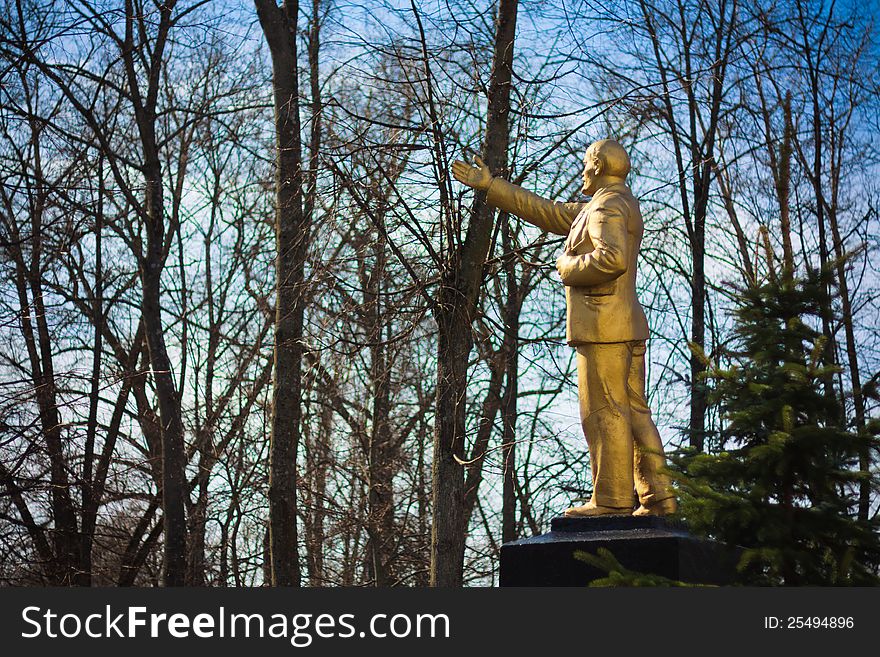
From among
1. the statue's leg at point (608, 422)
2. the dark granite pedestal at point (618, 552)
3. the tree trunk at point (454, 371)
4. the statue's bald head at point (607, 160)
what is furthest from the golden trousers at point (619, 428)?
the tree trunk at point (454, 371)

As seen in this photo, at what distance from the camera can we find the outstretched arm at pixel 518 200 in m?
8.23

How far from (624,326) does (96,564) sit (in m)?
12.7

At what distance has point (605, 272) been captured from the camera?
7527 mm

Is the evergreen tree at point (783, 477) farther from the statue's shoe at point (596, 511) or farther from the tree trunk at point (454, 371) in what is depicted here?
the tree trunk at point (454, 371)

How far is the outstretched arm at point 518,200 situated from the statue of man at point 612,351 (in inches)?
15.0

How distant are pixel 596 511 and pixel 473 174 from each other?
2474 millimetres

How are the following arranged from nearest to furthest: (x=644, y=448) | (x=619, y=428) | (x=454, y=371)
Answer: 1. (x=644, y=448)
2. (x=619, y=428)
3. (x=454, y=371)

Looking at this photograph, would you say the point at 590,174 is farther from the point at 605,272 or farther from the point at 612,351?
the point at 612,351

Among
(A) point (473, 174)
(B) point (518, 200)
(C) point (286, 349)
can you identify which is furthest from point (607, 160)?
(C) point (286, 349)

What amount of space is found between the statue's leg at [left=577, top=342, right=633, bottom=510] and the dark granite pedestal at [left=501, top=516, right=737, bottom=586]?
21cm

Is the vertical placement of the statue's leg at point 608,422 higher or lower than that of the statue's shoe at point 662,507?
higher

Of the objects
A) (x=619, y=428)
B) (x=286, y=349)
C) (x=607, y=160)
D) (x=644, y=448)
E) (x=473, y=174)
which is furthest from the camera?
(x=286, y=349)

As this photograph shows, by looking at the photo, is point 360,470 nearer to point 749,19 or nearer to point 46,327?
point 46,327

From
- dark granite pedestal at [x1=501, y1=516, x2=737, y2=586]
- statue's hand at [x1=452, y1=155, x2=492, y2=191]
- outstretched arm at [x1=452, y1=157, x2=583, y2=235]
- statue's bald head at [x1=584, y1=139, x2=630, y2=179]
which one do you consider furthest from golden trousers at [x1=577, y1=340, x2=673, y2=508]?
statue's hand at [x1=452, y1=155, x2=492, y2=191]
